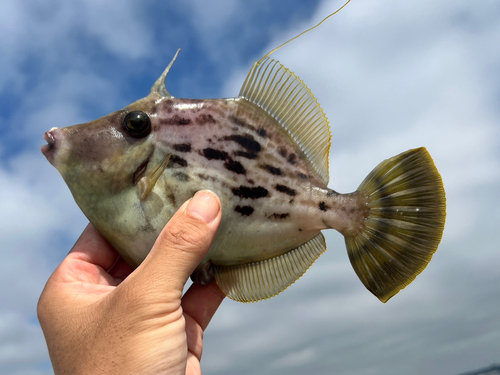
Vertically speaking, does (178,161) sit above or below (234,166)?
above

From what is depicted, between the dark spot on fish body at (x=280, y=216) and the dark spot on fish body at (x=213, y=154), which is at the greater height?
the dark spot on fish body at (x=213, y=154)

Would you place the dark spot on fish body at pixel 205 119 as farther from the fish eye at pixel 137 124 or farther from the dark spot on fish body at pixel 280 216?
the dark spot on fish body at pixel 280 216

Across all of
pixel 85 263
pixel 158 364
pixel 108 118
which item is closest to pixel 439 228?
pixel 158 364

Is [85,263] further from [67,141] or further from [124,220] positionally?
[67,141]

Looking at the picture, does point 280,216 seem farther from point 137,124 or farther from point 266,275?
point 137,124

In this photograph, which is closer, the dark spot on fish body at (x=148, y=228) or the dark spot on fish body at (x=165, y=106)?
the dark spot on fish body at (x=148, y=228)

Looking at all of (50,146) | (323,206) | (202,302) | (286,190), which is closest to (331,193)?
(323,206)

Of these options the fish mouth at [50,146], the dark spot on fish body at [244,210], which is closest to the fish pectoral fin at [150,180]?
the dark spot on fish body at [244,210]
